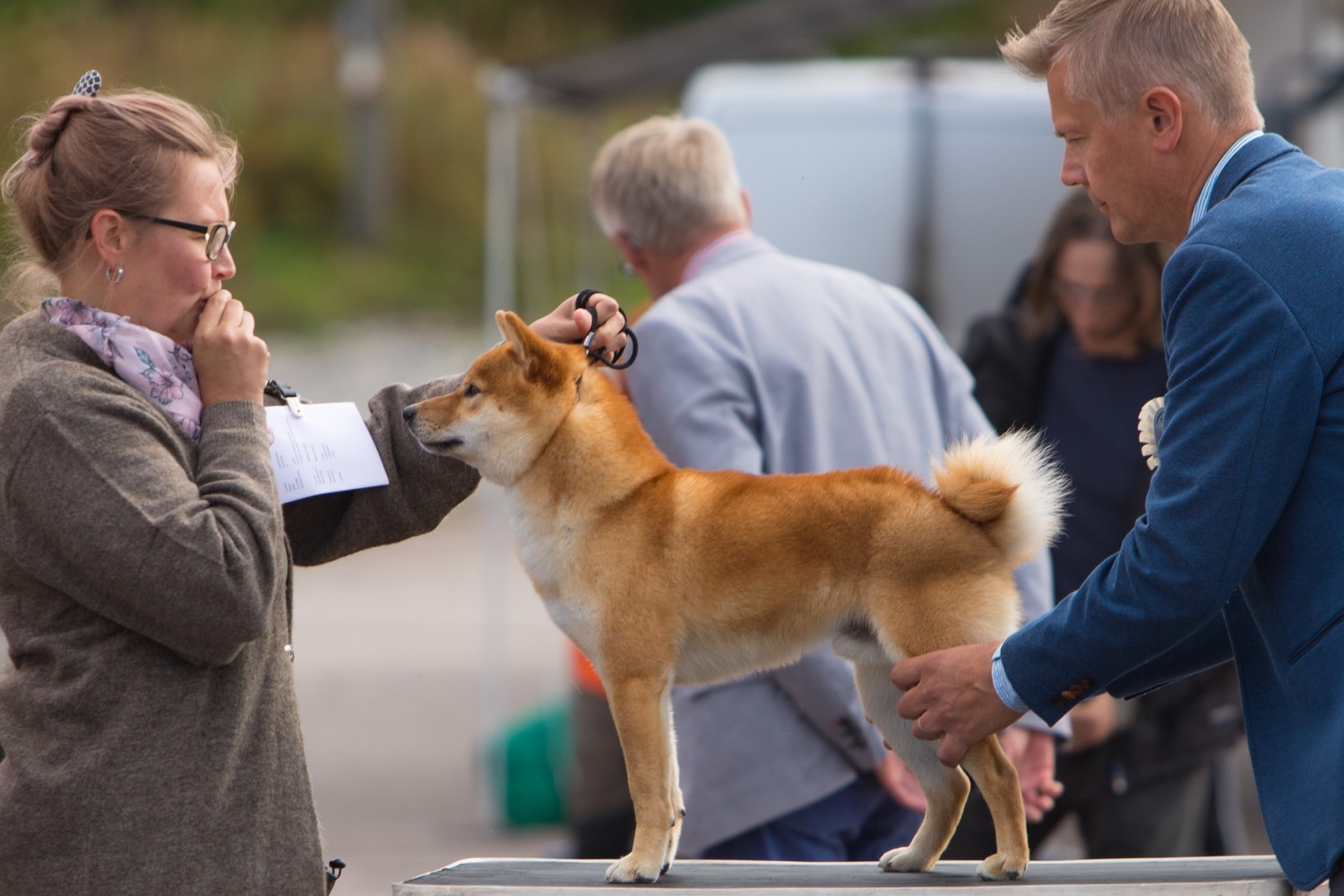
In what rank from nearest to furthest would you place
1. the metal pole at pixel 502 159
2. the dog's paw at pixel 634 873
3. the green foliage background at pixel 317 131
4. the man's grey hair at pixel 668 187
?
the dog's paw at pixel 634 873
the man's grey hair at pixel 668 187
the metal pole at pixel 502 159
the green foliage background at pixel 317 131

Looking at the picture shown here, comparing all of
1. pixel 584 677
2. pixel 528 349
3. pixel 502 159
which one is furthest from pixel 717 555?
pixel 502 159

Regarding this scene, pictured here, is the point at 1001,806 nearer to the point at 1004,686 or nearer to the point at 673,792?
the point at 1004,686

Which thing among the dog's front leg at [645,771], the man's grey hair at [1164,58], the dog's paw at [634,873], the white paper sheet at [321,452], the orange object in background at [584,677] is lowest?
the orange object in background at [584,677]

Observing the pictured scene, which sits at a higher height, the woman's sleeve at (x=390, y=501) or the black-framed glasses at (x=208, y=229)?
the black-framed glasses at (x=208, y=229)

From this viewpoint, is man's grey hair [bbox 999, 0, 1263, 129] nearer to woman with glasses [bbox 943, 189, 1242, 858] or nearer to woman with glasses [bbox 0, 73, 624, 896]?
woman with glasses [bbox 0, 73, 624, 896]

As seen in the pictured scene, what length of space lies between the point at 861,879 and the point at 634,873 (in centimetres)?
38

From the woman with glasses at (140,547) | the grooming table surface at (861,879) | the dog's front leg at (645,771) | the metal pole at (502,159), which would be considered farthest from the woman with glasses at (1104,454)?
the metal pole at (502,159)

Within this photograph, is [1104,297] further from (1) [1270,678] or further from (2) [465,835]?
(2) [465,835]

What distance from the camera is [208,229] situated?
93.7 inches

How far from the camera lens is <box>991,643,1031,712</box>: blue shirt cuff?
2.29m

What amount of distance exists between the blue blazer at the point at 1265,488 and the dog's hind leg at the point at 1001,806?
1.01ft

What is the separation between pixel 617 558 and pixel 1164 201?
102 centimetres

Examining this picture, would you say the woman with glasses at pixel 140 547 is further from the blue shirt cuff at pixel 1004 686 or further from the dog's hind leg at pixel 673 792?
the blue shirt cuff at pixel 1004 686

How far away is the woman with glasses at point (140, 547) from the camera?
2141 millimetres
